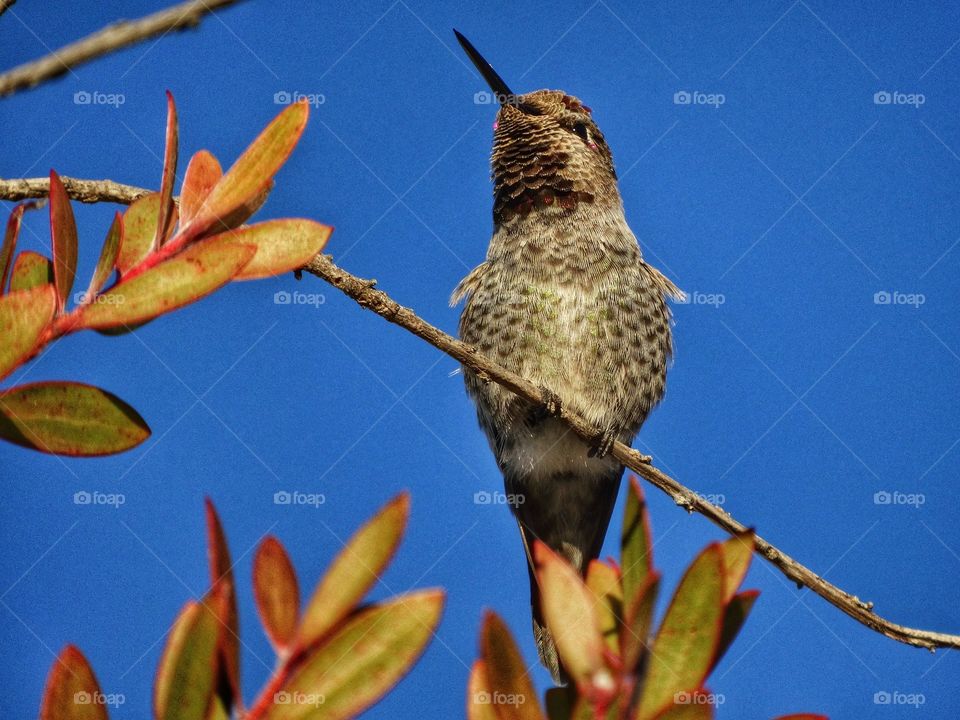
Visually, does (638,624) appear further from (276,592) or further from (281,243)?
(281,243)

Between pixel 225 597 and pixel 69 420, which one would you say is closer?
pixel 225 597

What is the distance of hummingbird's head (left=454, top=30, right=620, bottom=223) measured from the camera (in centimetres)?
495

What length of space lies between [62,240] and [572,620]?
0.56 metres

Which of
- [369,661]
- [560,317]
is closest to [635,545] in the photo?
[369,661]

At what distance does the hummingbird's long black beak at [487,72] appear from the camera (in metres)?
5.02

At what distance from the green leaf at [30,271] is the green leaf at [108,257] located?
0.10 m

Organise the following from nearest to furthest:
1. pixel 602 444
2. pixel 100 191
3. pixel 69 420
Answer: pixel 69 420 → pixel 100 191 → pixel 602 444

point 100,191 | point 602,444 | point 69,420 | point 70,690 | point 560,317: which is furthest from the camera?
point 560,317

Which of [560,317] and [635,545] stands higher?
[560,317]

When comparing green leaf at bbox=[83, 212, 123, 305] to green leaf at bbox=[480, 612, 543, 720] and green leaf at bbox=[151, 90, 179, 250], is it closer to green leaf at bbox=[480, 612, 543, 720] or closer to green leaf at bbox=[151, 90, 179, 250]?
green leaf at bbox=[151, 90, 179, 250]

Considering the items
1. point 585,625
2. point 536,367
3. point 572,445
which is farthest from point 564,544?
point 585,625

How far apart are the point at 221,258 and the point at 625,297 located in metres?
4.04

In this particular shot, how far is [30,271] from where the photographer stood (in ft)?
3.02

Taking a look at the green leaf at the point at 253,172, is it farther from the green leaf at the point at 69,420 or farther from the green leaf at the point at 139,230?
the green leaf at the point at 69,420
